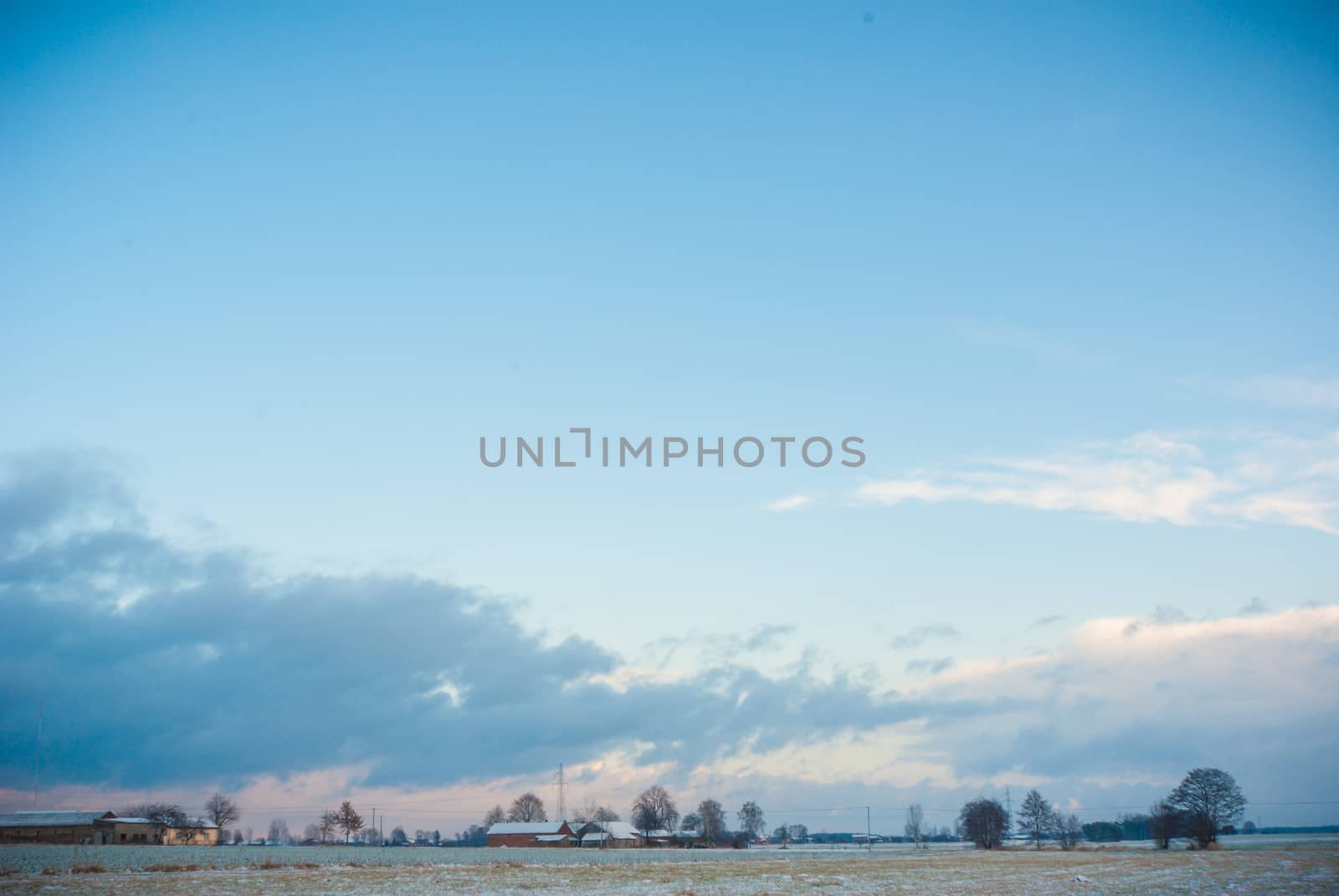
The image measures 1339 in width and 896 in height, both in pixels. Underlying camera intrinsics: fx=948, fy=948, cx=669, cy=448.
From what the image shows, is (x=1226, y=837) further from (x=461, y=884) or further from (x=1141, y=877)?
(x=461, y=884)

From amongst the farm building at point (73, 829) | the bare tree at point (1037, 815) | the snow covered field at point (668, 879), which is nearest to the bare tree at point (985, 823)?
the bare tree at point (1037, 815)

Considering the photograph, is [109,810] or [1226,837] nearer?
[109,810]

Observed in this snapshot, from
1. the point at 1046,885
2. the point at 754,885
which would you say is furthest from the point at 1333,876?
the point at 754,885

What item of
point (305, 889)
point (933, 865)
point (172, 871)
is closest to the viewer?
point (305, 889)

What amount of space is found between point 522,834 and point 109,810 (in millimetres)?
74670

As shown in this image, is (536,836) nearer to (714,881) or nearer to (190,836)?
(190,836)

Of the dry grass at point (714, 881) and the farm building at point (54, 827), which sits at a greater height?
the dry grass at point (714, 881)

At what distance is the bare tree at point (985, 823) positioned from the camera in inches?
6171

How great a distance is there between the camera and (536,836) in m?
189

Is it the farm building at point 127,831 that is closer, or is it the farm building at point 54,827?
the farm building at point 54,827

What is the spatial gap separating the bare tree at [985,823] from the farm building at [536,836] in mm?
72691

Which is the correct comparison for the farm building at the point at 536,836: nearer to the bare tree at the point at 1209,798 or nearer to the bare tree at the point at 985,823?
the bare tree at the point at 985,823

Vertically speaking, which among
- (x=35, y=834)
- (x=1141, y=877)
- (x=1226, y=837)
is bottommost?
(x=1226, y=837)

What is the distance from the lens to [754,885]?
46531 millimetres
